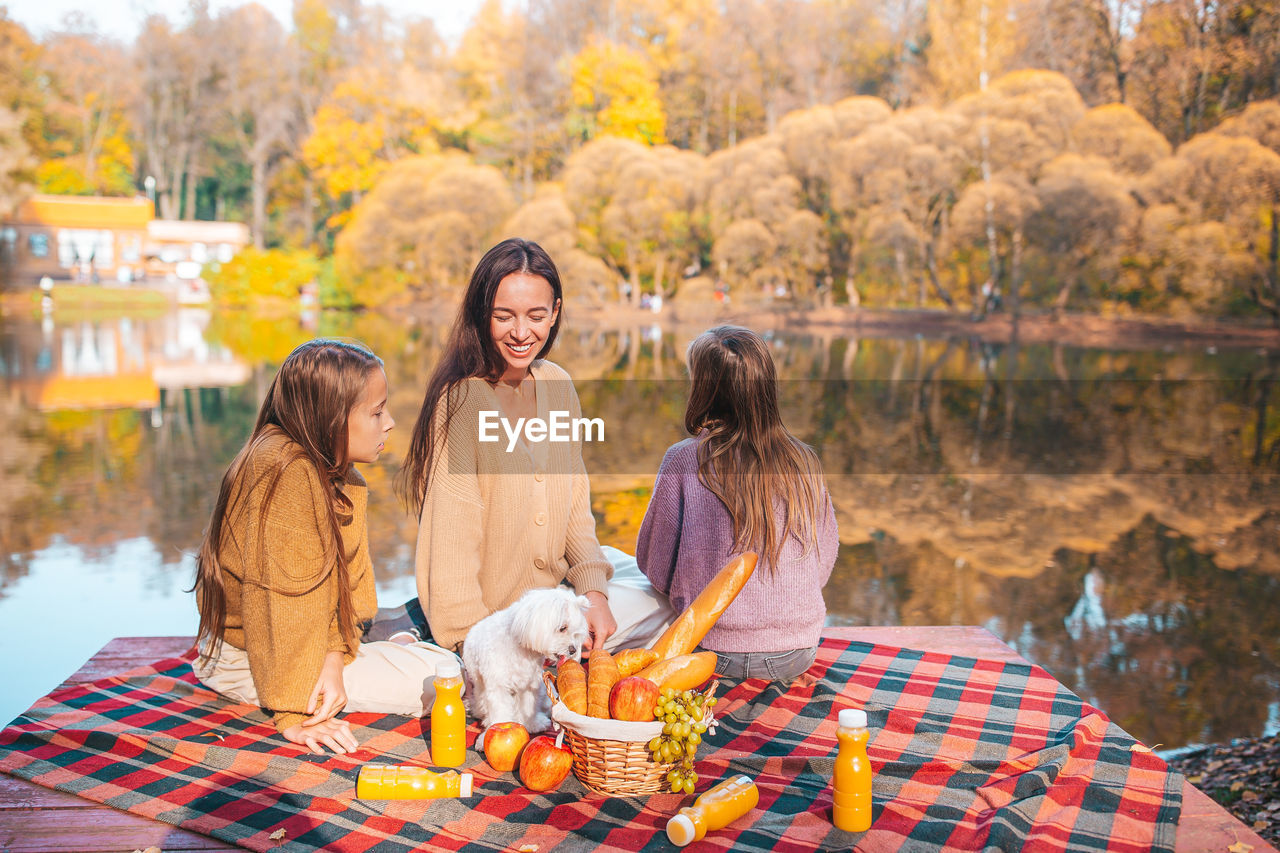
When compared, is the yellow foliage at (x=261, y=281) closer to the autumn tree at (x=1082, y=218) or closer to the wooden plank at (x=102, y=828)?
the autumn tree at (x=1082, y=218)

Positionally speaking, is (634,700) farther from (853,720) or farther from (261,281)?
(261,281)

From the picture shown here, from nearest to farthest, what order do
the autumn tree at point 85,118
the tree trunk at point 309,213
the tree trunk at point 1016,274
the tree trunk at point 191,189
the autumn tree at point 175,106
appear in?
the tree trunk at point 1016,274 → the tree trunk at point 309,213 → the autumn tree at point 85,118 → the tree trunk at point 191,189 → the autumn tree at point 175,106

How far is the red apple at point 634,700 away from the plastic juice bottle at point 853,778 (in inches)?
12.7

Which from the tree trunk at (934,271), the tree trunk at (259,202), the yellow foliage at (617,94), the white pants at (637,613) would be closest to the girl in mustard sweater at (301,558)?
the white pants at (637,613)

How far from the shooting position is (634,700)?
1.61 m

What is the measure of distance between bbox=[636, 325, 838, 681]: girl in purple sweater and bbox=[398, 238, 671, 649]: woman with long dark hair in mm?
241

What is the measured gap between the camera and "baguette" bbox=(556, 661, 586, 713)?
1668mm

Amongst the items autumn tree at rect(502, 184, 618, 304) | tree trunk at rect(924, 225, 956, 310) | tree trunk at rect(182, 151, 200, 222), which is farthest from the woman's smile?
tree trunk at rect(182, 151, 200, 222)

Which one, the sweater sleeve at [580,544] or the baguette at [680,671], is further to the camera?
the sweater sleeve at [580,544]

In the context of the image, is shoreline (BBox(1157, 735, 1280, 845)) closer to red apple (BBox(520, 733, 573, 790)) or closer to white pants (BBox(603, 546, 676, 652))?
white pants (BBox(603, 546, 676, 652))

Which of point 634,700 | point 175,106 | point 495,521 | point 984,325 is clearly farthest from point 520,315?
point 175,106

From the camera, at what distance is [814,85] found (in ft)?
90.7

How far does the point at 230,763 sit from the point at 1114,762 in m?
1.71

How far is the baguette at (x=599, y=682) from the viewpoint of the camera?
1.67 meters
